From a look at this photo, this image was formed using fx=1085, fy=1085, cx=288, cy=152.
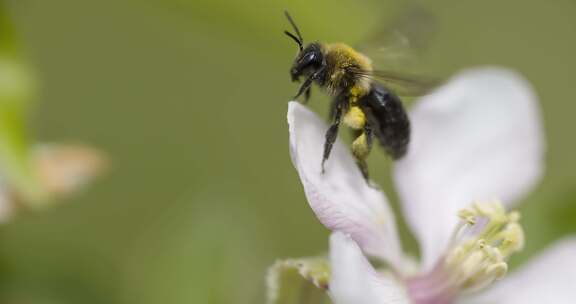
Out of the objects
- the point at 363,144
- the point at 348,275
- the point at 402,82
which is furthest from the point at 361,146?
the point at 348,275

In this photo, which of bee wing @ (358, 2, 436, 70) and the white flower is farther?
bee wing @ (358, 2, 436, 70)

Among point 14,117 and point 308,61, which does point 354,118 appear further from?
point 14,117

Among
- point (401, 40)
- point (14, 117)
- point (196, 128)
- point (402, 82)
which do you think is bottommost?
point (14, 117)

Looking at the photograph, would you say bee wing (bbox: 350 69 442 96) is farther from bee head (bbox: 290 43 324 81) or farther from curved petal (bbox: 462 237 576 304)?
curved petal (bbox: 462 237 576 304)

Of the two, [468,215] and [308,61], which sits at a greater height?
[308,61]

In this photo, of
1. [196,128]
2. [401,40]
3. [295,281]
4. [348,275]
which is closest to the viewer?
[348,275]

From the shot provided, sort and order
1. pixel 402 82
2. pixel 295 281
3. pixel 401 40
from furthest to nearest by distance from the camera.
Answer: pixel 401 40, pixel 402 82, pixel 295 281

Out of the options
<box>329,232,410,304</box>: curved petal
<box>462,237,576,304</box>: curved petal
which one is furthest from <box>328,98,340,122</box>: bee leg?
<box>462,237,576,304</box>: curved petal
